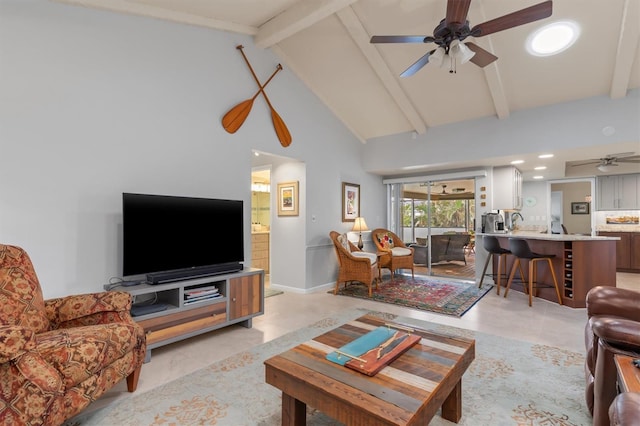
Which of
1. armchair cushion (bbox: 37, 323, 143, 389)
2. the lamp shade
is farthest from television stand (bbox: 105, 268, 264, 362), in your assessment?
the lamp shade

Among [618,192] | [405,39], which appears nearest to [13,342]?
[405,39]

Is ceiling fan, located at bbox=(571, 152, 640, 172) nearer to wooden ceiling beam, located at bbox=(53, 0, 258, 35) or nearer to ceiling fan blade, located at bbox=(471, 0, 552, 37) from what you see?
ceiling fan blade, located at bbox=(471, 0, 552, 37)

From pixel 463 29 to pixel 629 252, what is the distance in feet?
23.4

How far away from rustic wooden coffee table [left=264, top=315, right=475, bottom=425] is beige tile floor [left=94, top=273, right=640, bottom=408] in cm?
126

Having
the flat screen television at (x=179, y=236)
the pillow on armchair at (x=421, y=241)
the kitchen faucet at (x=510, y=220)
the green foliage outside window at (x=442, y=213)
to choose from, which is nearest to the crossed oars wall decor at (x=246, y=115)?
the flat screen television at (x=179, y=236)

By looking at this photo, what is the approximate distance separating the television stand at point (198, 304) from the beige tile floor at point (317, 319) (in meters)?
0.16

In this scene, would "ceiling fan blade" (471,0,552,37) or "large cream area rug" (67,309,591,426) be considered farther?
"ceiling fan blade" (471,0,552,37)

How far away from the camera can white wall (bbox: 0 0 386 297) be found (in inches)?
94.4

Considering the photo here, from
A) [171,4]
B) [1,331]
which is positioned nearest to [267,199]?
[171,4]

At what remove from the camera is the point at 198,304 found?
2.93 m

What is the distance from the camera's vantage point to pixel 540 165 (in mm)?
5480

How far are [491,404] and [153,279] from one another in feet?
8.95

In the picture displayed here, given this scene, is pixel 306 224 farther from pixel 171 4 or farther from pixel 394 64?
pixel 171 4

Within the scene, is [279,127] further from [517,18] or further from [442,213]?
[442,213]
